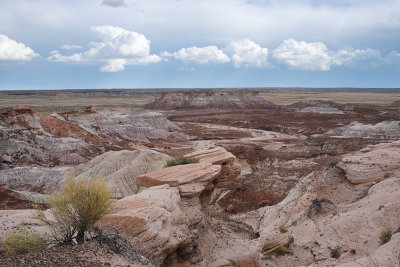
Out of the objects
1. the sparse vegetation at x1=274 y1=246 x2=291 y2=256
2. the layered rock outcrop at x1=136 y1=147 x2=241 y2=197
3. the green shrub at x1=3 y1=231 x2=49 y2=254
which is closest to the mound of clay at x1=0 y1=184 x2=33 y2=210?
the layered rock outcrop at x1=136 y1=147 x2=241 y2=197

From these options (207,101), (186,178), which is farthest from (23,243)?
(207,101)

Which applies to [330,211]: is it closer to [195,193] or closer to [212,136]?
[195,193]

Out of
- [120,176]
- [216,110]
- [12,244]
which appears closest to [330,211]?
[12,244]

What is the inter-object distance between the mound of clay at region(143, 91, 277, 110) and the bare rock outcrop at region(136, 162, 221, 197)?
95913 mm

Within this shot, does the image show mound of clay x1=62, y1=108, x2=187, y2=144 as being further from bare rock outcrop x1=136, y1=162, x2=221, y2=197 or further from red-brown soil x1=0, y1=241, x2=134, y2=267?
red-brown soil x1=0, y1=241, x2=134, y2=267

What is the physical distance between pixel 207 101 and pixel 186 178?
332ft

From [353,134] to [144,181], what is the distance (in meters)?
43.9

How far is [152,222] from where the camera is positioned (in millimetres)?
9766

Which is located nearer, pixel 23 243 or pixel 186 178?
pixel 23 243

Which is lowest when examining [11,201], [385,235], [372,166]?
[11,201]

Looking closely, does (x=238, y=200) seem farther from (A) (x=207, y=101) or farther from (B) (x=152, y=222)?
(A) (x=207, y=101)

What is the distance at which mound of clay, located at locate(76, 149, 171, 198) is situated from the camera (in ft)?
72.3

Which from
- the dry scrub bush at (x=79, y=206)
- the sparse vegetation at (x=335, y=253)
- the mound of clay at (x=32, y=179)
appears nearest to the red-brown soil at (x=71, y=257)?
the dry scrub bush at (x=79, y=206)

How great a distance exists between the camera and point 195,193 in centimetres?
1370
